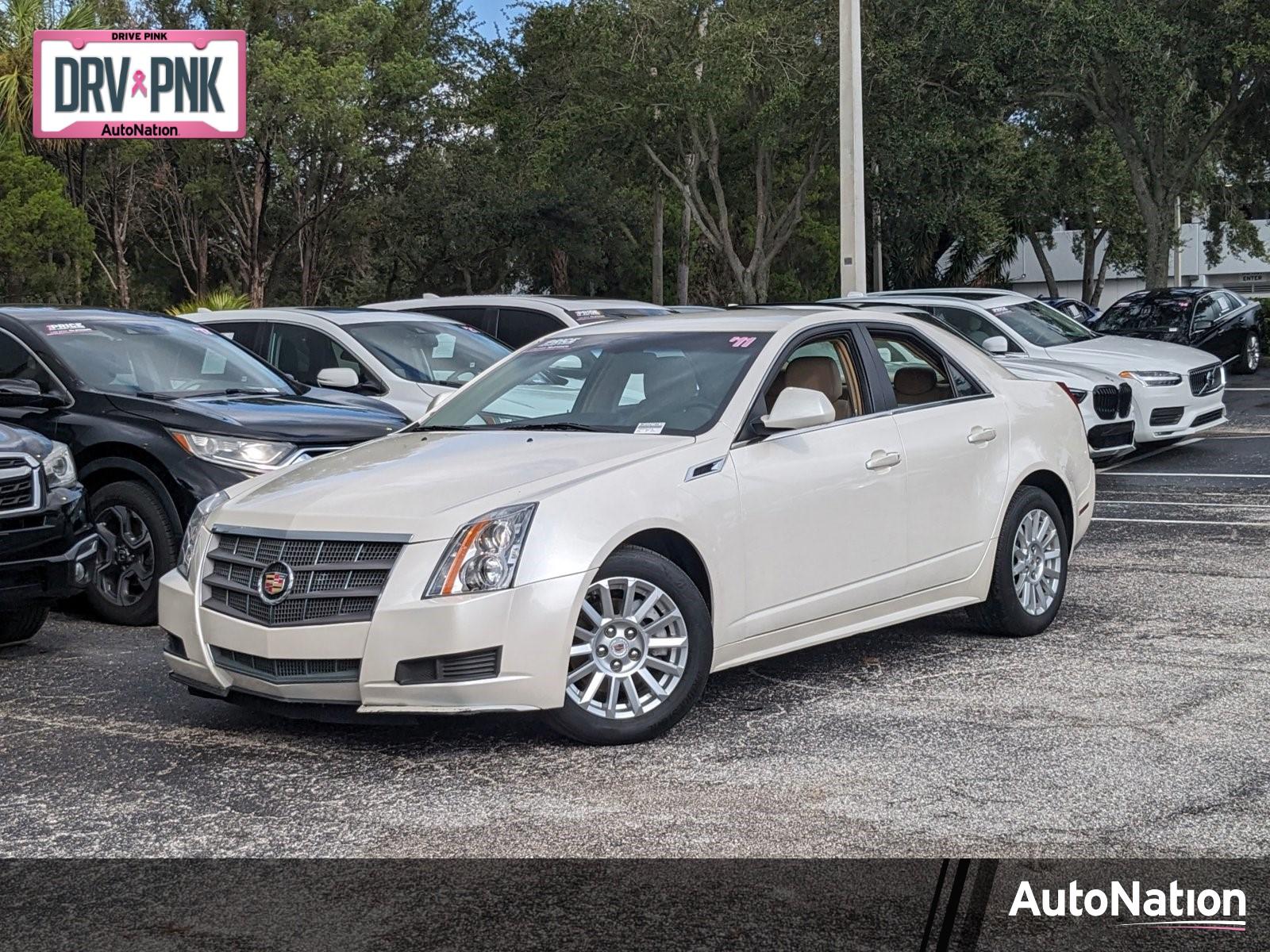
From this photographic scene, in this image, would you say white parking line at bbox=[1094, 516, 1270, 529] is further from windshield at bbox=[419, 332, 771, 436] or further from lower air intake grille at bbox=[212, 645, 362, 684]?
lower air intake grille at bbox=[212, 645, 362, 684]

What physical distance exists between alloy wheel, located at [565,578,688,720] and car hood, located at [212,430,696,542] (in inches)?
17.6

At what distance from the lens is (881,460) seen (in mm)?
7008

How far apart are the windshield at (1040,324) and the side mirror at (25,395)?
9.92 meters

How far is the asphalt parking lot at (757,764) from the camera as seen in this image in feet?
16.2

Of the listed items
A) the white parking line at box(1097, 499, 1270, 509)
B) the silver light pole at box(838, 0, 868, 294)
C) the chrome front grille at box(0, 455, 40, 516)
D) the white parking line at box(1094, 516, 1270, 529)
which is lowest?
the white parking line at box(1094, 516, 1270, 529)

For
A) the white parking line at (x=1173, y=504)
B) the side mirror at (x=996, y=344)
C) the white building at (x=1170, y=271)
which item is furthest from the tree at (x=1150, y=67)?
the white building at (x=1170, y=271)

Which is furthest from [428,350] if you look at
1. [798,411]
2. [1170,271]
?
[1170,271]

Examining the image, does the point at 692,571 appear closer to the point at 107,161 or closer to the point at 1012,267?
the point at 107,161

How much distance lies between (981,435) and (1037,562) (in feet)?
2.51

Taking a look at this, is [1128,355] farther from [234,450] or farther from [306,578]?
[306,578]

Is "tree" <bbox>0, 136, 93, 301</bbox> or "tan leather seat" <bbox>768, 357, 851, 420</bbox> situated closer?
"tan leather seat" <bbox>768, 357, 851, 420</bbox>

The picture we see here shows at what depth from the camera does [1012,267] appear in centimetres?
7419

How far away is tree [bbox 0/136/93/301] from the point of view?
3322 centimetres

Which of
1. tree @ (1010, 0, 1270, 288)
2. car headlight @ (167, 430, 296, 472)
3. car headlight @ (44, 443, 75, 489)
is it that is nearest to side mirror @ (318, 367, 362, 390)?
car headlight @ (167, 430, 296, 472)
